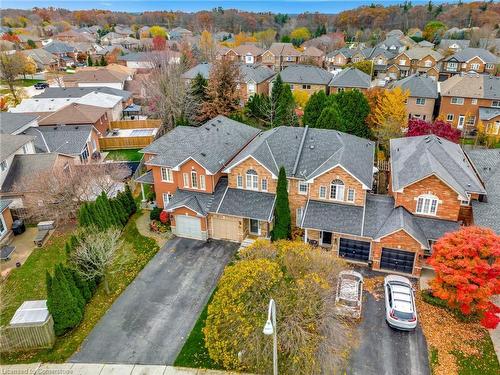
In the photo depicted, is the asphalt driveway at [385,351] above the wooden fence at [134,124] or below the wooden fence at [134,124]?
below

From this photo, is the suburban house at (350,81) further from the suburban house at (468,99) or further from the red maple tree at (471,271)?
the red maple tree at (471,271)

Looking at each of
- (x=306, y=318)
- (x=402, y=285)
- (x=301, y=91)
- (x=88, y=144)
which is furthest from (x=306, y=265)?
(x=301, y=91)

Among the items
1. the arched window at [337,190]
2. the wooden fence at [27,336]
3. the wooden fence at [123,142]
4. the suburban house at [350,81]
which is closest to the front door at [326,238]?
the arched window at [337,190]

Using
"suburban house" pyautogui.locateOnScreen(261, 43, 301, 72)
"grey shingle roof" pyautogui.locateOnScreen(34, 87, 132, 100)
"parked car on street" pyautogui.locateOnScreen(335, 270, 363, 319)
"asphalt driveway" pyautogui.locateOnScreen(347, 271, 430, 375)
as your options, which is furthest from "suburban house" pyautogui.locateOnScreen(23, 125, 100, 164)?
"suburban house" pyautogui.locateOnScreen(261, 43, 301, 72)

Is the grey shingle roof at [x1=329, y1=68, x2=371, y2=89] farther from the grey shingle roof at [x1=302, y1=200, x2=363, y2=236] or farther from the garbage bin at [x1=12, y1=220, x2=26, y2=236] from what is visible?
the garbage bin at [x1=12, y1=220, x2=26, y2=236]

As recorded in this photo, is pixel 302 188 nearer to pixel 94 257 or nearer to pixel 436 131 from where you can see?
pixel 94 257

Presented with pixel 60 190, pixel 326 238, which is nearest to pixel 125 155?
pixel 60 190
